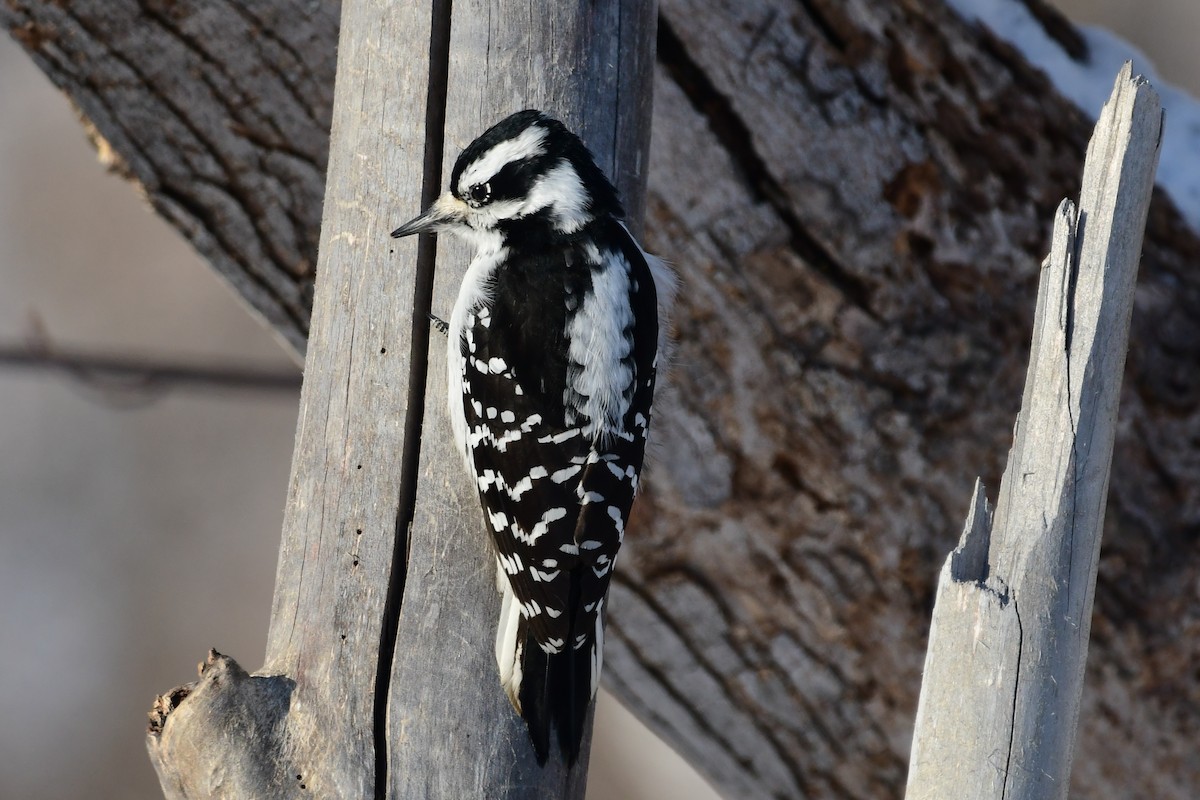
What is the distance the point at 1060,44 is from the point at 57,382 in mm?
5659

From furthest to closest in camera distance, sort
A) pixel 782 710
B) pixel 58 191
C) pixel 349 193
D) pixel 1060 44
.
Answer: pixel 58 191
pixel 1060 44
pixel 782 710
pixel 349 193

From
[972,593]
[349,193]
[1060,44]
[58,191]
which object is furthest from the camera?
[58,191]

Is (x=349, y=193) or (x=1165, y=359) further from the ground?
(x=1165, y=359)

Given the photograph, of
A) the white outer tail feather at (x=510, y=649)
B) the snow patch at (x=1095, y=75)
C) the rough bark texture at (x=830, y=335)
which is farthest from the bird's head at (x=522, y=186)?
the snow patch at (x=1095, y=75)

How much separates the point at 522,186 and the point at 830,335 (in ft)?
4.15

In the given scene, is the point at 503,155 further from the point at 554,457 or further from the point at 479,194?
the point at 554,457

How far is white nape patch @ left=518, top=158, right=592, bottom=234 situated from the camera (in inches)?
94.7

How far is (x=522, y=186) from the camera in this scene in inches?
95.8

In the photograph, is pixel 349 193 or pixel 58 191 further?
pixel 58 191

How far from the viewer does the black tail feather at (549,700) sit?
7.28 ft

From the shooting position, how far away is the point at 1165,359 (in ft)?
11.5

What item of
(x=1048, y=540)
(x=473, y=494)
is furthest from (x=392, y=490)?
(x=1048, y=540)

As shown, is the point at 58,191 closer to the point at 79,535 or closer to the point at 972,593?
the point at 79,535

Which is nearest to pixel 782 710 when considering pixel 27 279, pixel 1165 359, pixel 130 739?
pixel 1165 359
